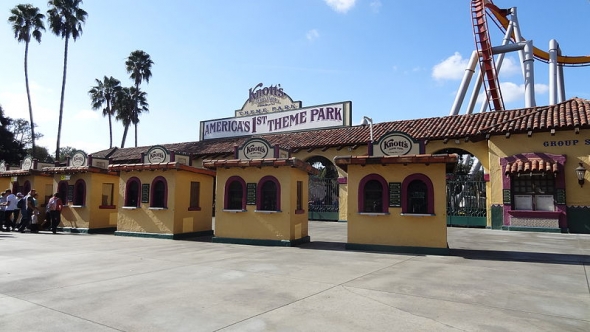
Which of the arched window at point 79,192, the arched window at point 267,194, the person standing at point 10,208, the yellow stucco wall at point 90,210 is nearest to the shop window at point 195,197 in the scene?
the arched window at point 267,194

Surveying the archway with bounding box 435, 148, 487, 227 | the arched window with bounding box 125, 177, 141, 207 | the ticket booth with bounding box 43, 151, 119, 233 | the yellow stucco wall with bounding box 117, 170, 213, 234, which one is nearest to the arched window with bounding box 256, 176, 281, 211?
the yellow stucco wall with bounding box 117, 170, 213, 234

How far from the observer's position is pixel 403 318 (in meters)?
4.95

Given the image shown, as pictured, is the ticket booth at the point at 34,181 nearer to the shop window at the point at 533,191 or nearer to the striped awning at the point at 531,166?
the striped awning at the point at 531,166

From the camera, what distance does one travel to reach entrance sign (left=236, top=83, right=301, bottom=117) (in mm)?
28203

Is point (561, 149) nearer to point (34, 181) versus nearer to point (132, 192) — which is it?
point (132, 192)

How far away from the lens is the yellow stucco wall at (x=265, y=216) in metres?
12.4

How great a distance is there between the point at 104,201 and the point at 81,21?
24897 millimetres

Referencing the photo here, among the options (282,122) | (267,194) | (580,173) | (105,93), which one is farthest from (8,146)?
(580,173)

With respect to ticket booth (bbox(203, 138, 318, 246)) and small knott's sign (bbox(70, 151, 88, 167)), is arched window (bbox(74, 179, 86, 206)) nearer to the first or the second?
small knott's sign (bbox(70, 151, 88, 167))

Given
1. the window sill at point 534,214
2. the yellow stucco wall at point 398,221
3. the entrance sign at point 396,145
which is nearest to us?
the yellow stucco wall at point 398,221

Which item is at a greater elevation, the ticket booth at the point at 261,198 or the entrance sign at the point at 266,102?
the entrance sign at the point at 266,102

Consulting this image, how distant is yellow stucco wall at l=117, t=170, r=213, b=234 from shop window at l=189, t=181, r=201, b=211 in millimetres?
127

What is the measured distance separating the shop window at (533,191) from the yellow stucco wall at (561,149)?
0.57m

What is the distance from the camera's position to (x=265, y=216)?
41.5ft
